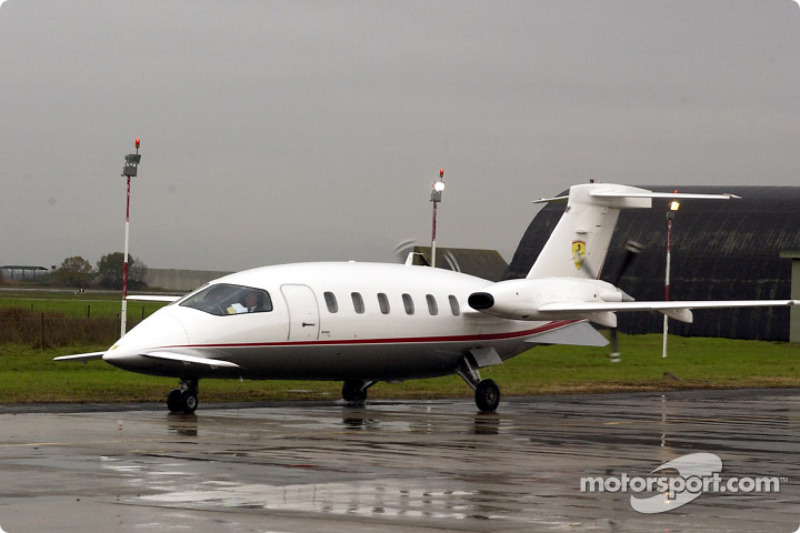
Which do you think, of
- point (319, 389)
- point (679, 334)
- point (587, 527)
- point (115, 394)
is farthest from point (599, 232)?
point (679, 334)

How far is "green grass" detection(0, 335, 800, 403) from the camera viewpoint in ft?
102

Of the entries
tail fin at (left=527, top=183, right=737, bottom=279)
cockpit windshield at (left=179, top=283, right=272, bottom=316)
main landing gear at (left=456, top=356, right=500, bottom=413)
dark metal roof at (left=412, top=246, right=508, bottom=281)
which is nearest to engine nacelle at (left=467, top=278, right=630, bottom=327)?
tail fin at (left=527, top=183, right=737, bottom=279)

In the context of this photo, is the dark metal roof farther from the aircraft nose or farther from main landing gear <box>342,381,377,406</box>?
the aircraft nose

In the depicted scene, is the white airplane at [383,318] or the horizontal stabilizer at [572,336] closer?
the white airplane at [383,318]

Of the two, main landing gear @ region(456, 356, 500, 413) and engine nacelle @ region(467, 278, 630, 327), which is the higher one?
engine nacelle @ region(467, 278, 630, 327)

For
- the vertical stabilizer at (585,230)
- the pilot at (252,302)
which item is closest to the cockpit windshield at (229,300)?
the pilot at (252,302)

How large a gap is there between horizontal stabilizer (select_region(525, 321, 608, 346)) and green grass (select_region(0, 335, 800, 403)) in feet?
12.1

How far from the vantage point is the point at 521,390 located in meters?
35.1

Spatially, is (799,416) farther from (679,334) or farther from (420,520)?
(679,334)

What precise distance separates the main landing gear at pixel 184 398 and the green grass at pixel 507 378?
12.7 feet

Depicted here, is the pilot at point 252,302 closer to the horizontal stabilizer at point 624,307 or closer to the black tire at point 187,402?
the black tire at point 187,402

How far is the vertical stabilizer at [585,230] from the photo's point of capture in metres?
31.1

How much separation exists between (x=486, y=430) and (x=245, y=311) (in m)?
5.52

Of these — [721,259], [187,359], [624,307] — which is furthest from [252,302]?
[721,259]
